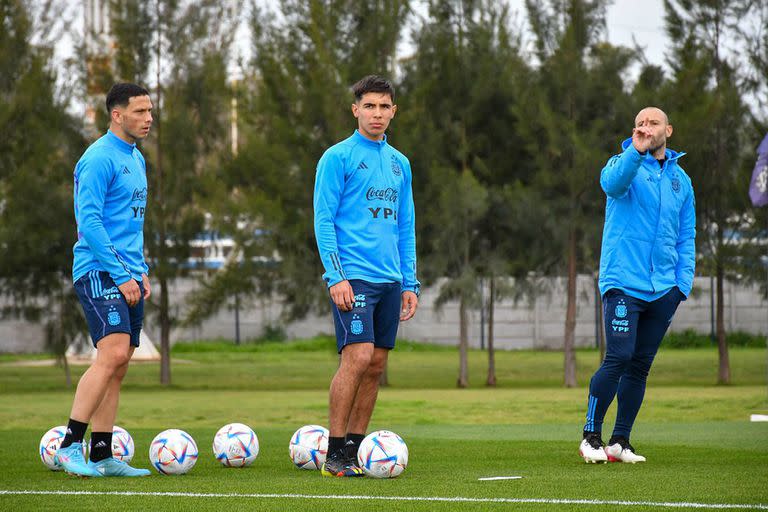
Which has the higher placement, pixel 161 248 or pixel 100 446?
pixel 161 248

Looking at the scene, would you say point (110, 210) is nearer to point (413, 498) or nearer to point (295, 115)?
point (413, 498)

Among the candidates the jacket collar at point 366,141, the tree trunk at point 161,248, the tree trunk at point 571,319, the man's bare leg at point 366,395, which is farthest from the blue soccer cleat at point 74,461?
the tree trunk at point 571,319

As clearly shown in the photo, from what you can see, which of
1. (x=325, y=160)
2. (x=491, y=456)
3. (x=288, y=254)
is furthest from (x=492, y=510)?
(x=288, y=254)

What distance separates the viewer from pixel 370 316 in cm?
685

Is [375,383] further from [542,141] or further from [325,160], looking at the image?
[542,141]

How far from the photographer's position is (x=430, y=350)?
3641 cm

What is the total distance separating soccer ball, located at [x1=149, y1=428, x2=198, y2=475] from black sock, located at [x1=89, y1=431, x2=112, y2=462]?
258mm

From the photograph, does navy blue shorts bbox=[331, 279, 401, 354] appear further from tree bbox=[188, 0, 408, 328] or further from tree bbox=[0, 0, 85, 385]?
tree bbox=[0, 0, 85, 385]

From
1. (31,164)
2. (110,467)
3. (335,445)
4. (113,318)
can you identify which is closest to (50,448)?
(110,467)

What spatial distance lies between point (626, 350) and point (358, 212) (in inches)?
73.2

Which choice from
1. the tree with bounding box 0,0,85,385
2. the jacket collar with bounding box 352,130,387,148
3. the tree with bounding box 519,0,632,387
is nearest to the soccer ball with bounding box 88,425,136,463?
the jacket collar with bounding box 352,130,387,148

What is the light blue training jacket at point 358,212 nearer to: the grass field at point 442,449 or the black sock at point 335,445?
the black sock at point 335,445

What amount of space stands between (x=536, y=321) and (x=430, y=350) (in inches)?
133

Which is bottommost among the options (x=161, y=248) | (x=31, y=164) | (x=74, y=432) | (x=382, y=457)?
(x=382, y=457)
